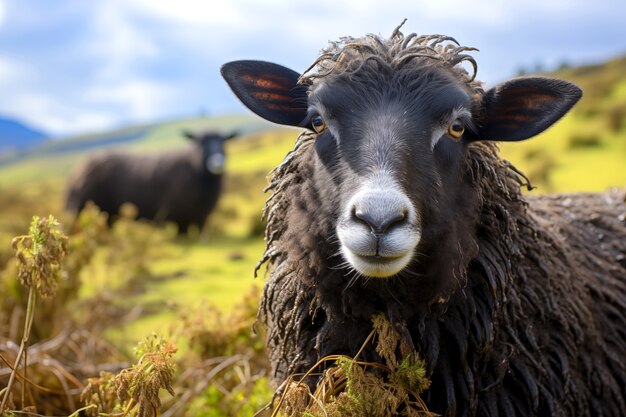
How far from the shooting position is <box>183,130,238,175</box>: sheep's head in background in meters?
15.1

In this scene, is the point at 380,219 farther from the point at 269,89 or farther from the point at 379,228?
the point at 269,89

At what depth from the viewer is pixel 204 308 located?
5090 millimetres

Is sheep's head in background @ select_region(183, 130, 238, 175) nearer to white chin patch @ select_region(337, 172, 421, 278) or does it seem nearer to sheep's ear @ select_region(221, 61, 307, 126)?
sheep's ear @ select_region(221, 61, 307, 126)

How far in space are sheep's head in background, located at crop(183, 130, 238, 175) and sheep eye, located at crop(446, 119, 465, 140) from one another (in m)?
12.6

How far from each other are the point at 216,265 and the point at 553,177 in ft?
32.7

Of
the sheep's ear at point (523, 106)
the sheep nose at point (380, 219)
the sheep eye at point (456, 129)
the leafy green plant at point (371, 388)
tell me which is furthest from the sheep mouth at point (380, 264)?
the sheep's ear at point (523, 106)

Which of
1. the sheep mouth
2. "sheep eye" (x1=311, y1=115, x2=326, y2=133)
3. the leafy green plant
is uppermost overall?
"sheep eye" (x1=311, y1=115, x2=326, y2=133)

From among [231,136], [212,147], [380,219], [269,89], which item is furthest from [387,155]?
[231,136]

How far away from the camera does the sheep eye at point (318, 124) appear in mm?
2812

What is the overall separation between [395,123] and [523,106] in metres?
0.78

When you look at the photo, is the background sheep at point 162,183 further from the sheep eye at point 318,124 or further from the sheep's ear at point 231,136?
the sheep eye at point 318,124

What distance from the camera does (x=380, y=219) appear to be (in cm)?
221

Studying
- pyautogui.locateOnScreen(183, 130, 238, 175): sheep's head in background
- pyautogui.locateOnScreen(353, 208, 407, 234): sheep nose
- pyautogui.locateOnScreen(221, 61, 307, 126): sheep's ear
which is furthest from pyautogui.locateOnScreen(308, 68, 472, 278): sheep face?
pyautogui.locateOnScreen(183, 130, 238, 175): sheep's head in background

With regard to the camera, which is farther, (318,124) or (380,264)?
(318,124)
